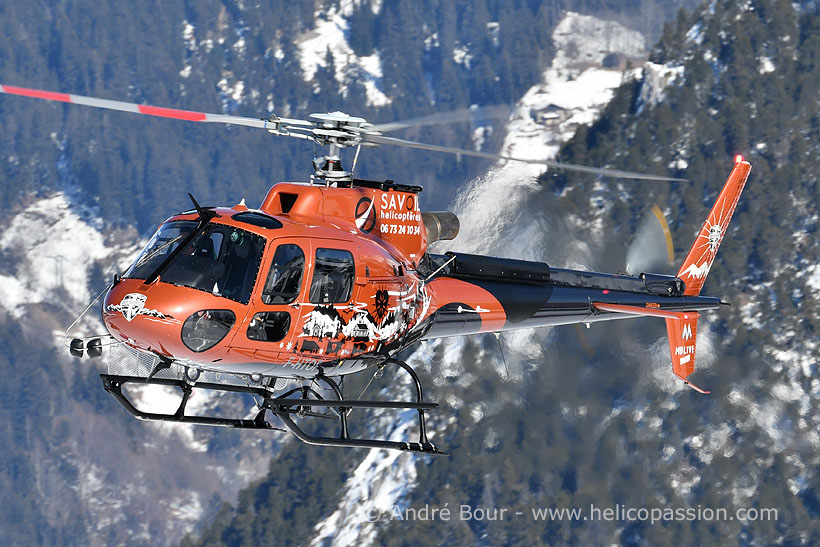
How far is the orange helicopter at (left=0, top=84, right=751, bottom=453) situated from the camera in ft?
40.7

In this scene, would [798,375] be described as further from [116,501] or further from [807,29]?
[116,501]

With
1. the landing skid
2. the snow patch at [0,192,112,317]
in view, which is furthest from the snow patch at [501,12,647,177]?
the landing skid

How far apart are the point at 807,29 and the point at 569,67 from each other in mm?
22694

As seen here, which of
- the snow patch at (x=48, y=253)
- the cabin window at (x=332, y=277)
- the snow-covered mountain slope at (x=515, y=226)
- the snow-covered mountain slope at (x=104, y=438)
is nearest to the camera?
the cabin window at (x=332, y=277)

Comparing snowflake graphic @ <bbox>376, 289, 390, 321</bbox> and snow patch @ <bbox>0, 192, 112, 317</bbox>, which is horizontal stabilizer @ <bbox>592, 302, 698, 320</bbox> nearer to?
snowflake graphic @ <bbox>376, 289, 390, 321</bbox>

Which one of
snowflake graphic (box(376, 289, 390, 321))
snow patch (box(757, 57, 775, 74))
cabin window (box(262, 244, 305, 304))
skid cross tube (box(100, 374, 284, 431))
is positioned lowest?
snow patch (box(757, 57, 775, 74))

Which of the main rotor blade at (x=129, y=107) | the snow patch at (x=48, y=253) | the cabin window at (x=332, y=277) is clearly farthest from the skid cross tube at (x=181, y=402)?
the snow patch at (x=48, y=253)

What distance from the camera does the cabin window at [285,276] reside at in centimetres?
1271

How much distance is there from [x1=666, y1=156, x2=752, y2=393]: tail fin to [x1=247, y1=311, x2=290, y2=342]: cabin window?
897 cm

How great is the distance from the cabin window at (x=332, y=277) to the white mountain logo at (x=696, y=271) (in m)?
8.24

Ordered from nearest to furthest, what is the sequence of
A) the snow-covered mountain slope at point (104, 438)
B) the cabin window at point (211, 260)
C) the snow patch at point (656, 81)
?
the cabin window at point (211, 260)
the snow patch at point (656, 81)
the snow-covered mountain slope at point (104, 438)

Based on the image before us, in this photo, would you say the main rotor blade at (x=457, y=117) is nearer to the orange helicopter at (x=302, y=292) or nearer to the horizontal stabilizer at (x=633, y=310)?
the orange helicopter at (x=302, y=292)

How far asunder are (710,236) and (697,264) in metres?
0.73

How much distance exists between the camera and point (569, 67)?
101250 mm
